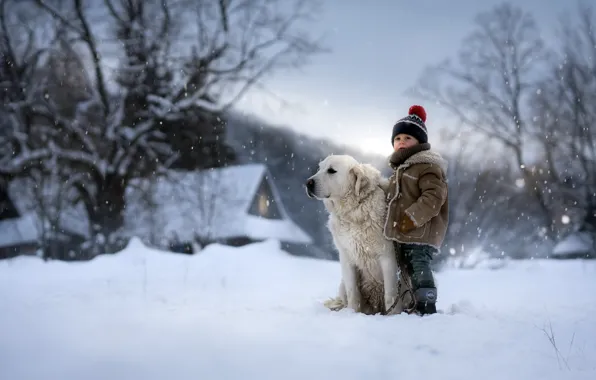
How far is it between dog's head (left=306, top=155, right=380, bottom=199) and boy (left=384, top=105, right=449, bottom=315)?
0.28m

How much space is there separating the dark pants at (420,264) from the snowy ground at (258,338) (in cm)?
31

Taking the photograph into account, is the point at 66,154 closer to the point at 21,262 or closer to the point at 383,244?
the point at 21,262

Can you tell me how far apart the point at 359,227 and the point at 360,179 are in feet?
1.35

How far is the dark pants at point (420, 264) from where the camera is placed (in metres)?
4.00

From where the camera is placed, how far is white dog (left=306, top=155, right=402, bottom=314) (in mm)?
4145

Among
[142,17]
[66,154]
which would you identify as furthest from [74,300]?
[142,17]

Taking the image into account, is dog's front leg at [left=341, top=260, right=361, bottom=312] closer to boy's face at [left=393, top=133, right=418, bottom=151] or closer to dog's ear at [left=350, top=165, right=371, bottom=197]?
dog's ear at [left=350, top=165, right=371, bottom=197]

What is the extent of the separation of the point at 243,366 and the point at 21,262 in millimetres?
7621

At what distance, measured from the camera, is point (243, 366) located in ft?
7.46

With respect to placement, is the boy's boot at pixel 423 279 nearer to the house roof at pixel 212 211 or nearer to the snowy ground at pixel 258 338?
the snowy ground at pixel 258 338

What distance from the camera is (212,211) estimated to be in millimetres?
22828

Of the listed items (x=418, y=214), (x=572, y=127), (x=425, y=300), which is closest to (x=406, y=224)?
(x=418, y=214)

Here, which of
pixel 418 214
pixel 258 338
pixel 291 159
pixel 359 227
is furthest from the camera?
pixel 291 159

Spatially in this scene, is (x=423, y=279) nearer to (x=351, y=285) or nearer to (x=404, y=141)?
(x=351, y=285)
